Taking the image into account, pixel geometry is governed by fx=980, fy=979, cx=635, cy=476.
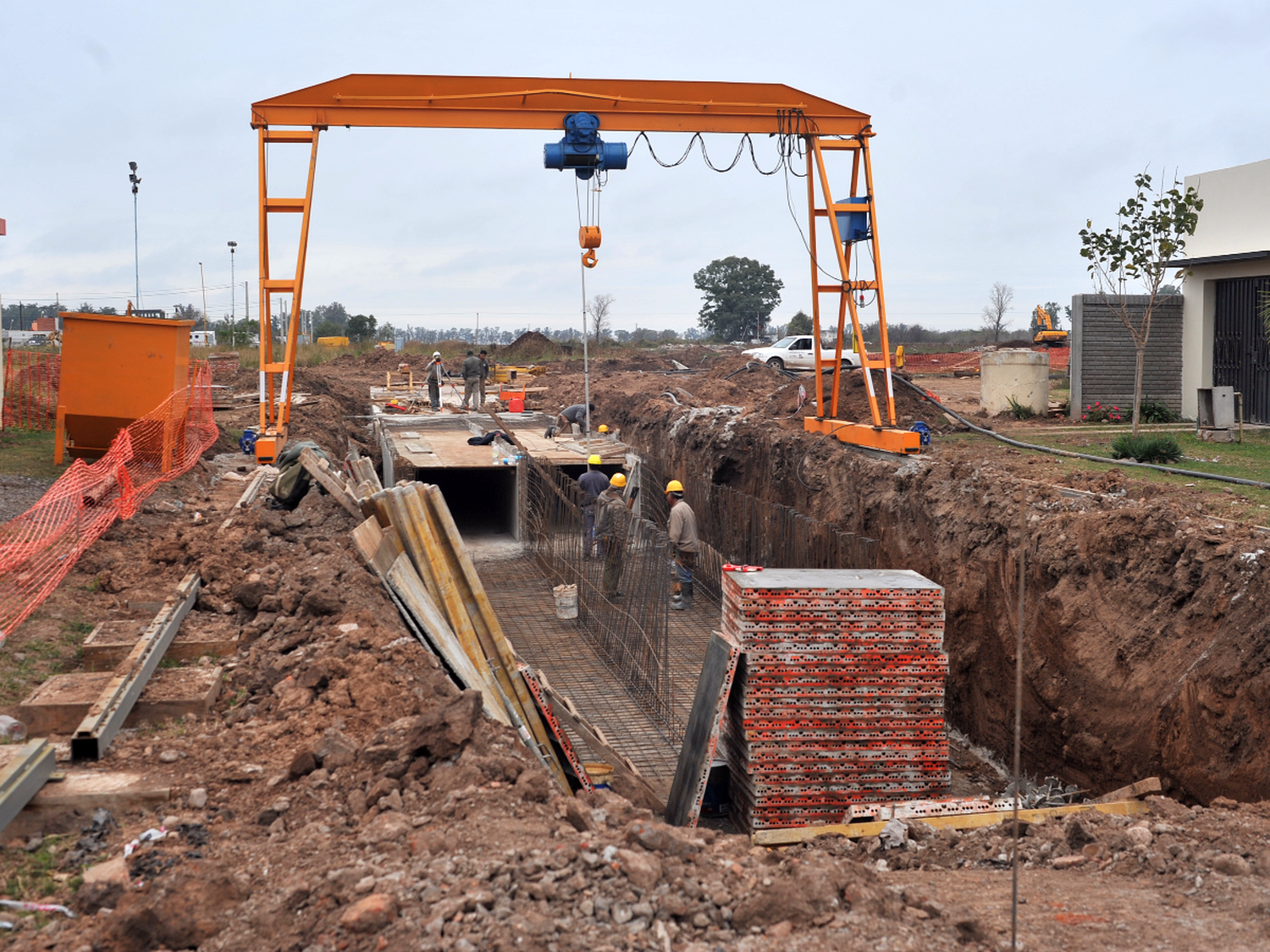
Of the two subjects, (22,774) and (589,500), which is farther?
(589,500)

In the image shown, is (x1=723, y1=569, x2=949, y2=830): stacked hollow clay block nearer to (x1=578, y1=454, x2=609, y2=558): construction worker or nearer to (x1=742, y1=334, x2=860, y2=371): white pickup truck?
(x1=578, y1=454, x2=609, y2=558): construction worker

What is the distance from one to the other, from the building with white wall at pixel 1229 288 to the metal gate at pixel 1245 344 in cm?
1

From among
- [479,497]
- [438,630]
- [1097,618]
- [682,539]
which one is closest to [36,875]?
[438,630]

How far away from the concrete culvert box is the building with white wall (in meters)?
2.34

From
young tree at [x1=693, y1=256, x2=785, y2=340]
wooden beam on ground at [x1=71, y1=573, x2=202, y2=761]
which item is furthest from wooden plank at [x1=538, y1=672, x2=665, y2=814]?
young tree at [x1=693, y1=256, x2=785, y2=340]

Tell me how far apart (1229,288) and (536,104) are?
12.0 metres

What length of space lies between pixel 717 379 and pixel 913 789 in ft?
64.0

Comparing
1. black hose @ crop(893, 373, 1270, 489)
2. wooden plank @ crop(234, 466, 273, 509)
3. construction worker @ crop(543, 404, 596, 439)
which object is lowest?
wooden plank @ crop(234, 466, 273, 509)

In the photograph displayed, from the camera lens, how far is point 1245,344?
52.4 feet

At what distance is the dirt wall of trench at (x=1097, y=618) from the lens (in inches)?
260

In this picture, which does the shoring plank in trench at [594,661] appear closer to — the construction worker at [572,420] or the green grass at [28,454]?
the construction worker at [572,420]

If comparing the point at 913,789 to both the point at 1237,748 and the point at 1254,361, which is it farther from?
the point at 1254,361

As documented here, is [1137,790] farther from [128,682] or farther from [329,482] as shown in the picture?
[329,482]

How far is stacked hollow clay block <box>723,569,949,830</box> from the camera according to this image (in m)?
6.86
